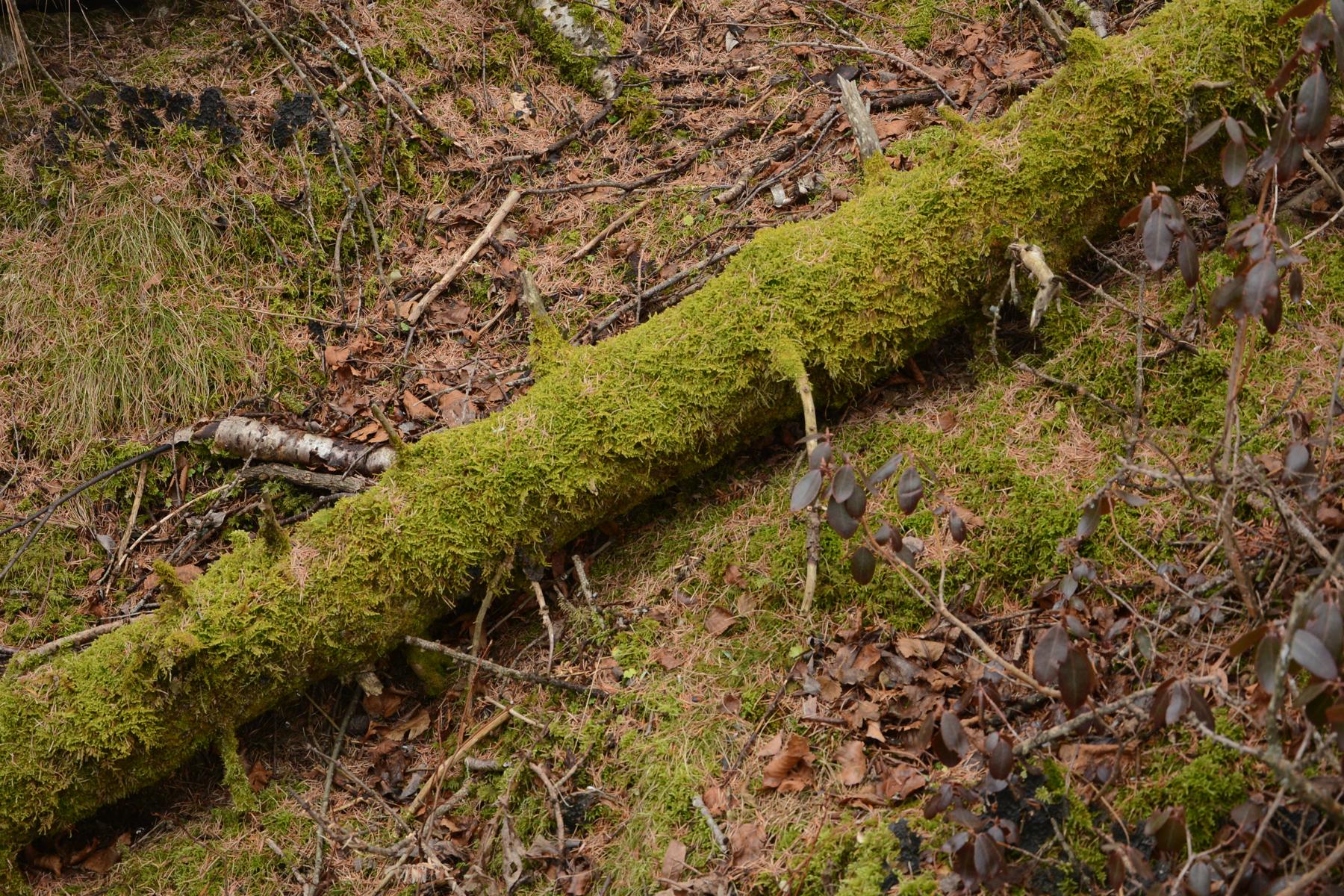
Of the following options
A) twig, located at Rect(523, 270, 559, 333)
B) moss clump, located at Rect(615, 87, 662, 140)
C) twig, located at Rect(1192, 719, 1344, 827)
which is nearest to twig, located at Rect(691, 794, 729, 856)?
twig, located at Rect(1192, 719, 1344, 827)

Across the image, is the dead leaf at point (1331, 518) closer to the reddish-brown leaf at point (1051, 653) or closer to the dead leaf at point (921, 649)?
the reddish-brown leaf at point (1051, 653)

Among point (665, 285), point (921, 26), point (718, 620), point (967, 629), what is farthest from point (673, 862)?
point (921, 26)

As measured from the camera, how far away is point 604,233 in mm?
5723

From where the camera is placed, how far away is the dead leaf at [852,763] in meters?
3.19

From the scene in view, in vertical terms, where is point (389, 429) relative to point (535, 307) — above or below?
below

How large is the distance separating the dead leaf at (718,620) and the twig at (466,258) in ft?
9.47

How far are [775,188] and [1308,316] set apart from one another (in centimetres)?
278

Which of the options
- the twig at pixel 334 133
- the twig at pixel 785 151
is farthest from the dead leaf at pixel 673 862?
the twig at pixel 334 133

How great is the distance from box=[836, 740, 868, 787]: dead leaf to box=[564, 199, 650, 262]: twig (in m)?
3.52

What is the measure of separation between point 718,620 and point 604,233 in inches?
112

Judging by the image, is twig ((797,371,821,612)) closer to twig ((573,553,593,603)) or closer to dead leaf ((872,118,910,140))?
twig ((573,553,593,603))

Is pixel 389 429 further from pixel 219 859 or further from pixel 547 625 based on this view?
pixel 219 859

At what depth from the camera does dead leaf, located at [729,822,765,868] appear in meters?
3.14

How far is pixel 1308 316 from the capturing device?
12.2ft
